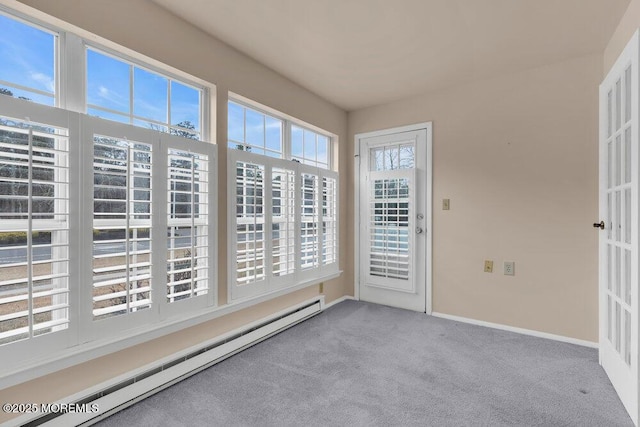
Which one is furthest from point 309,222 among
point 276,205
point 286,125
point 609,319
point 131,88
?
point 609,319

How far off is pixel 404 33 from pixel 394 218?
184 cm

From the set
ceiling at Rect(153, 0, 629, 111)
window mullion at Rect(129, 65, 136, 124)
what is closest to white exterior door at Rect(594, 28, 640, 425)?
ceiling at Rect(153, 0, 629, 111)

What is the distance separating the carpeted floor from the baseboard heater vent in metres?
0.05

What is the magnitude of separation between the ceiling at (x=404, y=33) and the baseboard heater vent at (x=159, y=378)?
85.8 inches

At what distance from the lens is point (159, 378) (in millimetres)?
1911

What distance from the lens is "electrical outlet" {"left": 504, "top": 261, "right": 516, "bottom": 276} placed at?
9.42 ft

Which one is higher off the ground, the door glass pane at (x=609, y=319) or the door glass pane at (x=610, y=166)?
the door glass pane at (x=610, y=166)

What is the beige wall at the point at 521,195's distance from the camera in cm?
259

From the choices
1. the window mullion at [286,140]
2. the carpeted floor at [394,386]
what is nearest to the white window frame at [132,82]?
the window mullion at [286,140]

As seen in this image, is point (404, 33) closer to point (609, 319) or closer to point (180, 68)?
point (180, 68)

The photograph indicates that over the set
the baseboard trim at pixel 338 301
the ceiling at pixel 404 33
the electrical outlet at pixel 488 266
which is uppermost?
the ceiling at pixel 404 33

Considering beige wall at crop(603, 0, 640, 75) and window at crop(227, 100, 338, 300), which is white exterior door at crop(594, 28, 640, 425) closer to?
beige wall at crop(603, 0, 640, 75)

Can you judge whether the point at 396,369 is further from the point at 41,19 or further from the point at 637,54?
the point at 41,19

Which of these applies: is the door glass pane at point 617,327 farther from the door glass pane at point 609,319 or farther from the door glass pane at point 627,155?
the door glass pane at point 627,155
